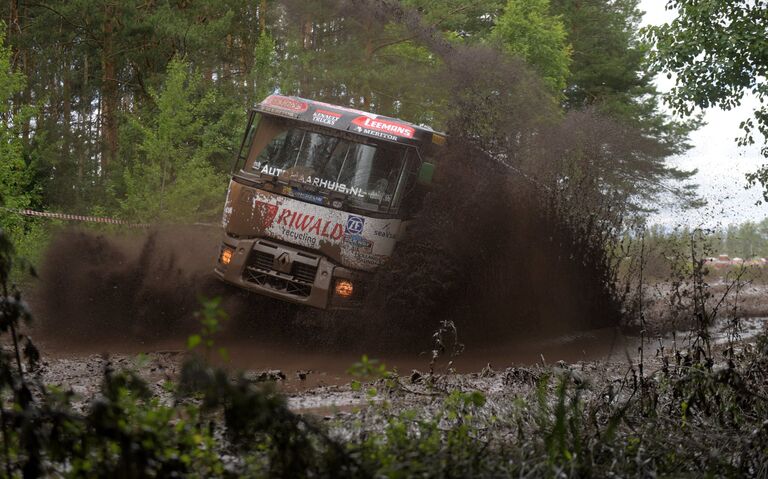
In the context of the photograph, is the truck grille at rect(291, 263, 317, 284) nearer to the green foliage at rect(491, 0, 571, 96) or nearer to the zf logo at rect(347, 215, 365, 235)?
the zf logo at rect(347, 215, 365, 235)

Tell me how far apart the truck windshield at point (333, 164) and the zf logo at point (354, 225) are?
22 cm

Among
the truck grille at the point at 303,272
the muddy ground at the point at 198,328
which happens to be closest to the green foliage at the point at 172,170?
the muddy ground at the point at 198,328

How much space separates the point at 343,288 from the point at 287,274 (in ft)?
2.48

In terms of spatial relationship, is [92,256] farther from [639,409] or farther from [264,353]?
[639,409]

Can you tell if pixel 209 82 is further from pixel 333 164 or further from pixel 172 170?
pixel 333 164

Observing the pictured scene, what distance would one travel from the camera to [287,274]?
10.9 metres

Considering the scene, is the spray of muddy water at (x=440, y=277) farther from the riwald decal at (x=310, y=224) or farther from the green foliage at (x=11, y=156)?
the green foliage at (x=11, y=156)

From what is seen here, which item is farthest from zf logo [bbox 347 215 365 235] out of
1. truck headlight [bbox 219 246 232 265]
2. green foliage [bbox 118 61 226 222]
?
green foliage [bbox 118 61 226 222]

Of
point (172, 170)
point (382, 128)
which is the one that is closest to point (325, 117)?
point (382, 128)

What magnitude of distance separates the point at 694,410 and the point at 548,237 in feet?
25.9

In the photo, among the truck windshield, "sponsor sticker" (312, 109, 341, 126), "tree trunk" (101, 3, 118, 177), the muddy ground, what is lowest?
the muddy ground

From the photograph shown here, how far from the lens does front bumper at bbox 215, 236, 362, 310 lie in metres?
10.8

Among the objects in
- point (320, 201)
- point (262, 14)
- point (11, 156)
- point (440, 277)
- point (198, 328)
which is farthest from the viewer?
point (262, 14)

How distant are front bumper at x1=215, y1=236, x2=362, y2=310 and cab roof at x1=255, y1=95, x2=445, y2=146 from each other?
5.73ft
